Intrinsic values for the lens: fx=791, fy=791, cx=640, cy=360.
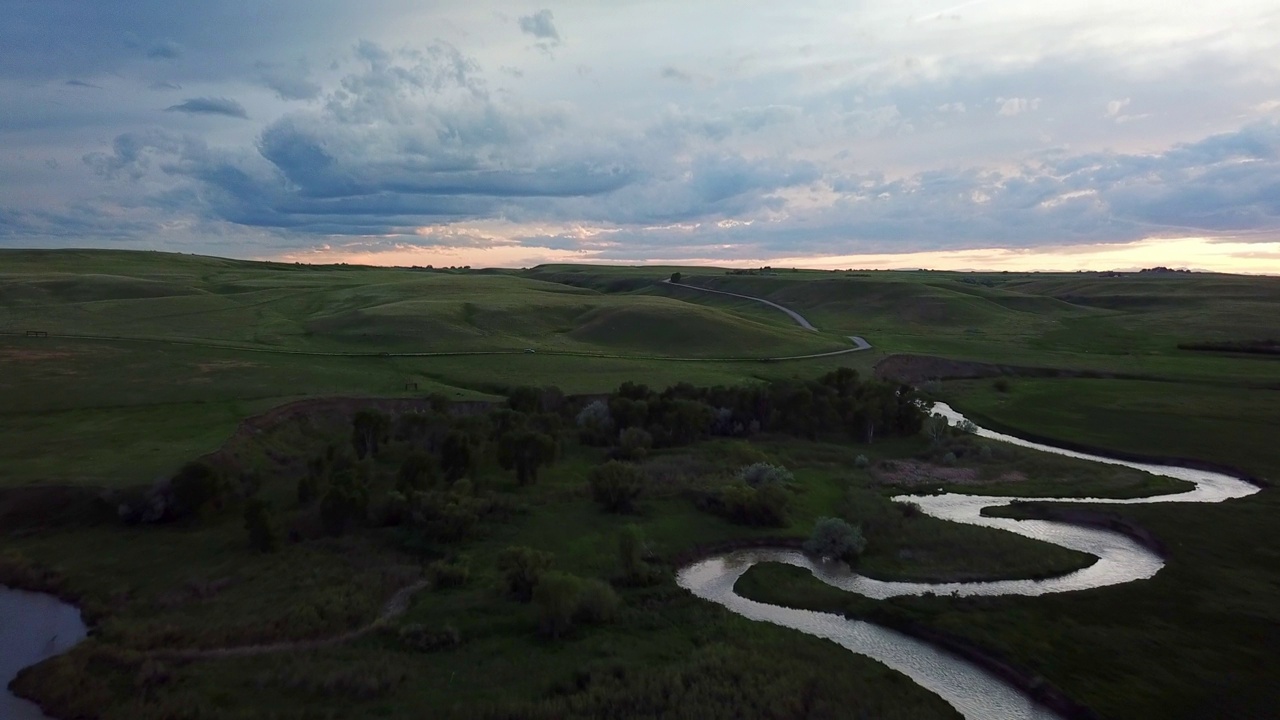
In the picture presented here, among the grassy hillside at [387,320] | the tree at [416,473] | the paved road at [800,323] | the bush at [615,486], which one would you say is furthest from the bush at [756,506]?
the paved road at [800,323]

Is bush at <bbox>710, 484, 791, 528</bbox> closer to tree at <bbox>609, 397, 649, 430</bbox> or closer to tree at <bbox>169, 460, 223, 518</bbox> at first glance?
tree at <bbox>609, 397, 649, 430</bbox>

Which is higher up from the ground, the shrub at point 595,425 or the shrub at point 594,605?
the shrub at point 595,425

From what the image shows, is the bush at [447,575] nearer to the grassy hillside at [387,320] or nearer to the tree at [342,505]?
the tree at [342,505]

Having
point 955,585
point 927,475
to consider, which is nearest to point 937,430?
point 927,475

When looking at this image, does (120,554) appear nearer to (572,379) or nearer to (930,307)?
(572,379)

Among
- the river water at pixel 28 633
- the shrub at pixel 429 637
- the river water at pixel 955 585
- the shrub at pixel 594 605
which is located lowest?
the river water at pixel 955 585

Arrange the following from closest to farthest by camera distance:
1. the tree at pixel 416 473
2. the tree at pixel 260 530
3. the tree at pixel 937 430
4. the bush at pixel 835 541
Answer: the tree at pixel 260 530, the bush at pixel 835 541, the tree at pixel 416 473, the tree at pixel 937 430

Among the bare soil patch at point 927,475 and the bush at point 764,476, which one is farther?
the bare soil patch at point 927,475

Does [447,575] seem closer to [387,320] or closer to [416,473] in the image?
[416,473]
